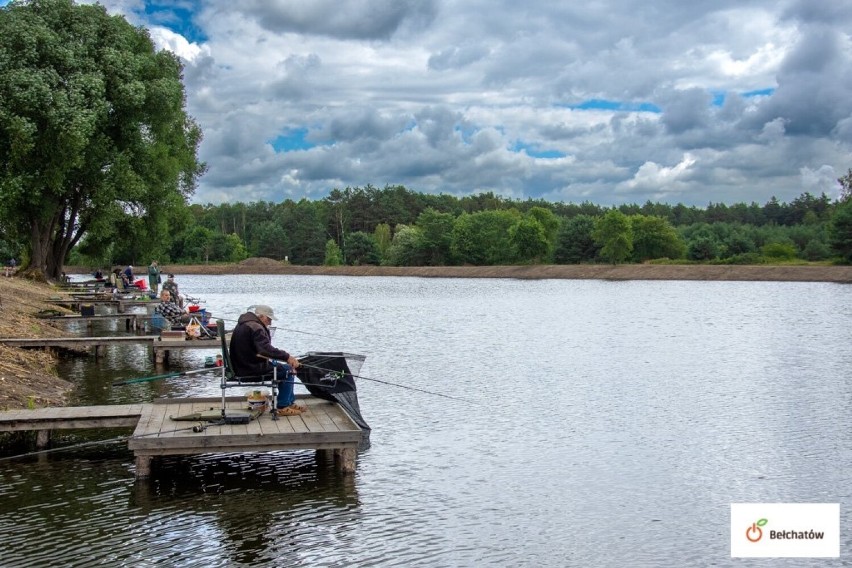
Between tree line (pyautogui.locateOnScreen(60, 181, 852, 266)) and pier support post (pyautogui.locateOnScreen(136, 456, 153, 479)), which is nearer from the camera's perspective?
pier support post (pyautogui.locateOnScreen(136, 456, 153, 479))

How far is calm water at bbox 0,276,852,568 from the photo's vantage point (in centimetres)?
880

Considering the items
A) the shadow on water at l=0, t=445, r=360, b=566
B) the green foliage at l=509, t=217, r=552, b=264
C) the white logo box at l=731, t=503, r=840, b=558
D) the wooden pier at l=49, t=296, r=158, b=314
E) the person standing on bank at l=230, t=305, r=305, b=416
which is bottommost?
the white logo box at l=731, t=503, r=840, b=558

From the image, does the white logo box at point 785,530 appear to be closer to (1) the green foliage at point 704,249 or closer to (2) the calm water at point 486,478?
(2) the calm water at point 486,478

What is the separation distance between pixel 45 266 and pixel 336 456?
A: 120 ft

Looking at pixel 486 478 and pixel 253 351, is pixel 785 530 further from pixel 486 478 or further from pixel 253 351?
pixel 253 351

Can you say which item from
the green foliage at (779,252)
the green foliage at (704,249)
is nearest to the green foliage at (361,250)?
the green foliage at (704,249)

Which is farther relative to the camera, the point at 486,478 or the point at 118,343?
the point at 118,343

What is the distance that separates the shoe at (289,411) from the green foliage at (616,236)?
335 feet

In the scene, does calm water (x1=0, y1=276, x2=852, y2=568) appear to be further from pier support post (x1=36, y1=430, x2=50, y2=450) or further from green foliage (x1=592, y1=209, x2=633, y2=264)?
green foliage (x1=592, y1=209, x2=633, y2=264)

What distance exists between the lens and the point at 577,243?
121m

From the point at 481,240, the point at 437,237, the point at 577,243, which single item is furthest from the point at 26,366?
the point at 437,237

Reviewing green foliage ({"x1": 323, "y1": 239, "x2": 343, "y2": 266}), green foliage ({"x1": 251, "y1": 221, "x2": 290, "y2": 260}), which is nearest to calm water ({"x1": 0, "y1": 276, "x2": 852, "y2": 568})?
green foliage ({"x1": 323, "y1": 239, "x2": 343, "y2": 266})

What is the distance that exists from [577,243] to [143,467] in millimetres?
113599

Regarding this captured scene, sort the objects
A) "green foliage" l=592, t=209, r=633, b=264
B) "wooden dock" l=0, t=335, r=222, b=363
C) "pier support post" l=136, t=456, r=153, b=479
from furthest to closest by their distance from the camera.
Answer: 1. "green foliage" l=592, t=209, r=633, b=264
2. "wooden dock" l=0, t=335, r=222, b=363
3. "pier support post" l=136, t=456, r=153, b=479
